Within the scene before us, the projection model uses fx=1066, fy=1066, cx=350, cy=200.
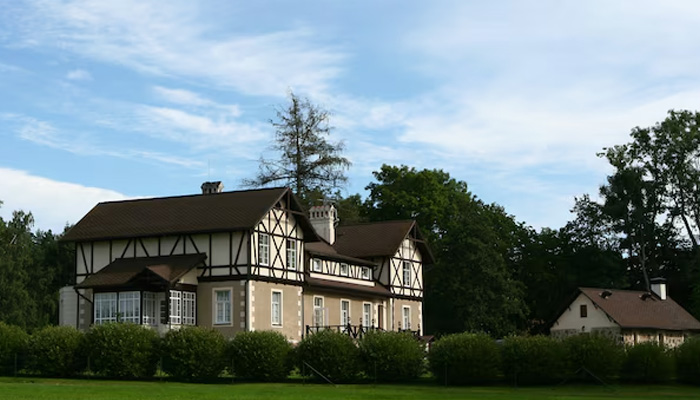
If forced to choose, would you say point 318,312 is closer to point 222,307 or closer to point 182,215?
point 222,307

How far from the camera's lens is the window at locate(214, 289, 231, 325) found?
45.5m

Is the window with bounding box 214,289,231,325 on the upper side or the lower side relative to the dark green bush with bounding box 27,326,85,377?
upper

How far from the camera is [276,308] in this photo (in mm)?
47281

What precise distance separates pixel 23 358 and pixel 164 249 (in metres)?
10.6

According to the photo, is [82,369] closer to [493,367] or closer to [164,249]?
[164,249]

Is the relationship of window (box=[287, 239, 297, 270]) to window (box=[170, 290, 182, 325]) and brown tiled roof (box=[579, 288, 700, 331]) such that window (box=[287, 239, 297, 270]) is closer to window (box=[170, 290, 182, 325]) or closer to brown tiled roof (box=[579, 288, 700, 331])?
window (box=[170, 290, 182, 325])

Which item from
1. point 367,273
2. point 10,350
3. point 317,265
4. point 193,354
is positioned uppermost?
point 317,265

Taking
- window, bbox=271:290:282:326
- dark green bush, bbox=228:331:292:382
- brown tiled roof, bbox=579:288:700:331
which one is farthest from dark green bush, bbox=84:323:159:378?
brown tiled roof, bbox=579:288:700:331

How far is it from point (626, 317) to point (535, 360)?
27.7 m

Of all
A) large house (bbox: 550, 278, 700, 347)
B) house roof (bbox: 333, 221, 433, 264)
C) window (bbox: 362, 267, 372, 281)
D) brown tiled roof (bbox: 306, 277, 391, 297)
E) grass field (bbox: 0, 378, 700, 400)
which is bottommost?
grass field (bbox: 0, 378, 700, 400)

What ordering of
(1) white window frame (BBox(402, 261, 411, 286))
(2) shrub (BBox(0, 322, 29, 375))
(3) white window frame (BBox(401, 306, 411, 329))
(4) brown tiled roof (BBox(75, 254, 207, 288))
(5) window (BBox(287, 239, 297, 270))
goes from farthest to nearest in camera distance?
(1) white window frame (BBox(402, 261, 411, 286)), (3) white window frame (BBox(401, 306, 411, 329)), (5) window (BBox(287, 239, 297, 270)), (4) brown tiled roof (BBox(75, 254, 207, 288)), (2) shrub (BBox(0, 322, 29, 375))

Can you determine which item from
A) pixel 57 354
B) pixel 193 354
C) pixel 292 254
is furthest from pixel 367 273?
pixel 57 354

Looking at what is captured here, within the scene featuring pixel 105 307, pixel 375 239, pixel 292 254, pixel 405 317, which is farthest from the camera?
pixel 405 317

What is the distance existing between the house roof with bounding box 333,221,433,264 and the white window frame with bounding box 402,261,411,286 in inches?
61.6
